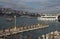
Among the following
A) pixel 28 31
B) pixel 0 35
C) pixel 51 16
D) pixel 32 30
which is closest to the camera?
pixel 0 35

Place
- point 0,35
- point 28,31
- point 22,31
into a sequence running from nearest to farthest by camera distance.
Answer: point 0,35 → point 22,31 → point 28,31

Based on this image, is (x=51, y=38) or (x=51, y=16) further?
(x=51, y=16)

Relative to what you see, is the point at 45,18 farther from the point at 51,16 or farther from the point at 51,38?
the point at 51,38

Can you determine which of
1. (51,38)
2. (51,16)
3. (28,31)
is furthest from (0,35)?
(51,16)

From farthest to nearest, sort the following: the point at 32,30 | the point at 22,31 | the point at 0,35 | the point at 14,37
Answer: the point at 32,30 < the point at 22,31 < the point at 14,37 < the point at 0,35

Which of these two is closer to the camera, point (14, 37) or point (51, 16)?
point (14, 37)

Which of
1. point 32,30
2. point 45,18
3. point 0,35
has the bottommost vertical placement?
point 45,18

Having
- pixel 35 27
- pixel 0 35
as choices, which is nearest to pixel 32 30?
pixel 35 27

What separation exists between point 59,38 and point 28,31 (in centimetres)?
2078

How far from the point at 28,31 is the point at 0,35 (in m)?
15.3

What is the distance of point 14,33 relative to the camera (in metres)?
38.7

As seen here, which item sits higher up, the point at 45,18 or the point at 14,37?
the point at 14,37

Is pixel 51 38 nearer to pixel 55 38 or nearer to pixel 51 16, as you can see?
pixel 55 38

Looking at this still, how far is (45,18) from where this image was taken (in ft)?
648
